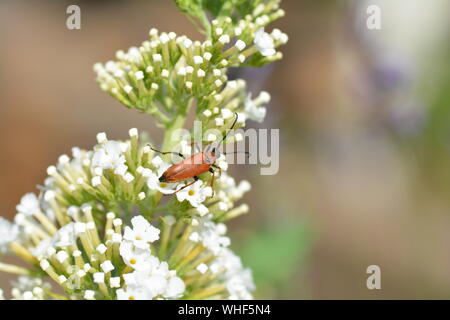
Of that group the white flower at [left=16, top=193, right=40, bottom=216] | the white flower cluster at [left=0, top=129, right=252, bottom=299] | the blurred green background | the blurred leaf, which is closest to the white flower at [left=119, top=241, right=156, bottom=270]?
the white flower cluster at [left=0, top=129, right=252, bottom=299]

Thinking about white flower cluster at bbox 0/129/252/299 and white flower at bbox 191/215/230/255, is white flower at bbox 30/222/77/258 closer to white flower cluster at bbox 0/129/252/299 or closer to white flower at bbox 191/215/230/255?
white flower cluster at bbox 0/129/252/299

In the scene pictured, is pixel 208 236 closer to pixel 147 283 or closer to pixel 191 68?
pixel 147 283

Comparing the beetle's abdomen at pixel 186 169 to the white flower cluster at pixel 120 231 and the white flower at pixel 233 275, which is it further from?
the white flower at pixel 233 275

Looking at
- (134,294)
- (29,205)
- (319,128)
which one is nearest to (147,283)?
(134,294)
